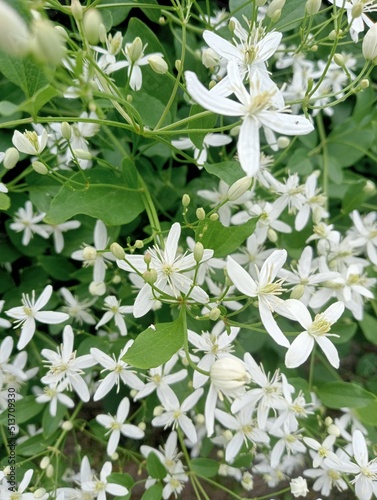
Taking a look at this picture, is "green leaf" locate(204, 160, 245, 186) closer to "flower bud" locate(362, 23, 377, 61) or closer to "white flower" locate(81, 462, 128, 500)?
"flower bud" locate(362, 23, 377, 61)

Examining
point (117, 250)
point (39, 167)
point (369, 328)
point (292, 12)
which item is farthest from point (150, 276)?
point (369, 328)

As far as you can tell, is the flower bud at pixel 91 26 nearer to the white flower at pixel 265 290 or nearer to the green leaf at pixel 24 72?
the green leaf at pixel 24 72

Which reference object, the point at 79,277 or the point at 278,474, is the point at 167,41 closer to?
the point at 79,277

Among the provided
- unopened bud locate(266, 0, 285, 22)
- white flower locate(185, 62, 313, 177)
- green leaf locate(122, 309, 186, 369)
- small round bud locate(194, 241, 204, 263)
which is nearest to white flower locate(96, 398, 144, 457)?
green leaf locate(122, 309, 186, 369)

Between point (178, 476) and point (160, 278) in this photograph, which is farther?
point (178, 476)

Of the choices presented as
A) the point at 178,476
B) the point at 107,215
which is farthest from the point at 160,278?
the point at 178,476

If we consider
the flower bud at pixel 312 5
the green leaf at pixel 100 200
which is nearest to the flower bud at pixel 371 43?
the flower bud at pixel 312 5
